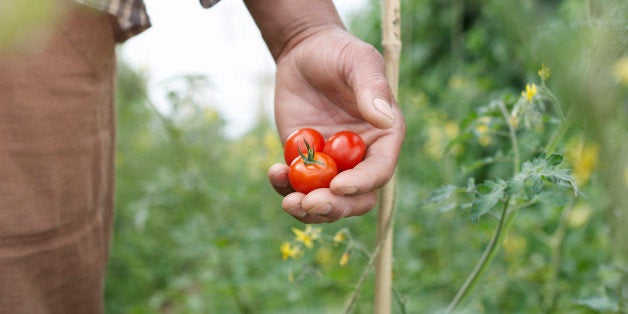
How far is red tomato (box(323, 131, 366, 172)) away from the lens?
1175 mm

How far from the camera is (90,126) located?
1246mm

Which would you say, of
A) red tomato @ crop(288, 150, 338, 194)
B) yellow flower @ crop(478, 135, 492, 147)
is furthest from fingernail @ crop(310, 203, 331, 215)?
yellow flower @ crop(478, 135, 492, 147)

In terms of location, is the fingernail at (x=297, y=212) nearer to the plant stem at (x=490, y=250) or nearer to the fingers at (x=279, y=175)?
the fingers at (x=279, y=175)

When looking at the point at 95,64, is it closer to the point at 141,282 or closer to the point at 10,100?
the point at 10,100

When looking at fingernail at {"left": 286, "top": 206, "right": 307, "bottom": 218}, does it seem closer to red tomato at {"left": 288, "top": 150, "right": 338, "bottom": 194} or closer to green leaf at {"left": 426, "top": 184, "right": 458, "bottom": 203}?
red tomato at {"left": 288, "top": 150, "right": 338, "bottom": 194}

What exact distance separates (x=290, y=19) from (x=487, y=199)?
603 mm

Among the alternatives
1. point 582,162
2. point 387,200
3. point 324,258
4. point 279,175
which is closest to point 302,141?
point 279,175

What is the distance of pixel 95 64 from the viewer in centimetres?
120

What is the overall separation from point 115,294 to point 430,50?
8.87 ft

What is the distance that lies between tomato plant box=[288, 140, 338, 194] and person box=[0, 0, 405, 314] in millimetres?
60

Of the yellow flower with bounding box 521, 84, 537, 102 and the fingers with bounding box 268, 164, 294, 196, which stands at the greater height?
the yellow flower with bounding box 521, 84, 537, 102

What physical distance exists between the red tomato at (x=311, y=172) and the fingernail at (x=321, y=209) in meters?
0.12

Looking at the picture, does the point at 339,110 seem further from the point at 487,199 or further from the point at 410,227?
the point at 410,227

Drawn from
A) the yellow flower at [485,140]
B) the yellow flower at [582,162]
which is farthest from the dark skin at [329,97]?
the yellow flower at [485,140]
